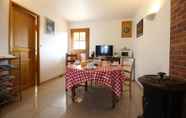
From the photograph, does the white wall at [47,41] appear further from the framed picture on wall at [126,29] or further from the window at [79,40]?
the framed picture on wall at [126,29]

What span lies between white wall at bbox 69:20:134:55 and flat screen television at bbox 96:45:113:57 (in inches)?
11.0

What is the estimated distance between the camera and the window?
6.64 meters

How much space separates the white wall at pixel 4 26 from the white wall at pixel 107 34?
12.5 ft

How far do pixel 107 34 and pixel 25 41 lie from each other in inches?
133

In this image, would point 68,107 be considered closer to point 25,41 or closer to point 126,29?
point 25,41

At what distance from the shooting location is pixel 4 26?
9.91ft

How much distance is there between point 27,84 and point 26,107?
1446 millimetres

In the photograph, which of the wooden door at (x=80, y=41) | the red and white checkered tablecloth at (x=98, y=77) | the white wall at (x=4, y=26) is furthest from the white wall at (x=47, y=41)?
the red and white checkered tablecloth at (x=98, y=77)

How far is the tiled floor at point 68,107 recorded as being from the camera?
243 cm

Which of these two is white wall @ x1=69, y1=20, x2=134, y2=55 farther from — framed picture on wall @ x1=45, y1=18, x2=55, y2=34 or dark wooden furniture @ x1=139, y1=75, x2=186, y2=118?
dark wooden furniture @ x1=139, y1=75, x2=186, y2=118

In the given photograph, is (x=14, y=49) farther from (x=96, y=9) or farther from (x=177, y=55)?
(x=177, y=55)

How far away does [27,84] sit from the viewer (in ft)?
13.2

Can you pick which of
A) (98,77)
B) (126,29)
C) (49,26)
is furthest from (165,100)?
(126,29)

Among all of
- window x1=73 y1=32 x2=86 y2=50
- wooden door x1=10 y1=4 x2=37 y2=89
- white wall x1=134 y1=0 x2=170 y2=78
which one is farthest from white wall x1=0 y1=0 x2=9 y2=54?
window x1=73 y1=32 x2=86 y2=50
